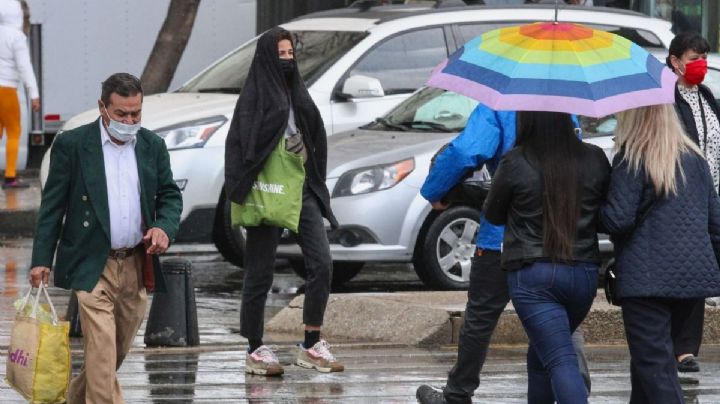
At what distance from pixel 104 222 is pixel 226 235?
5460 mm

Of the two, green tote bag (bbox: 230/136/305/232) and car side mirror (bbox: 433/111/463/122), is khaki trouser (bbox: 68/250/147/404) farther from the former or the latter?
car side mirror (bbox: 433/111/463/122)

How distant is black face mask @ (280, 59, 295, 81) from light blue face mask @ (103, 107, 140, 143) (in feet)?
5.17

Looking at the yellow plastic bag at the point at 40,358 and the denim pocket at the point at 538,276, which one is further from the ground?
the denim pocket at the point at 538,276

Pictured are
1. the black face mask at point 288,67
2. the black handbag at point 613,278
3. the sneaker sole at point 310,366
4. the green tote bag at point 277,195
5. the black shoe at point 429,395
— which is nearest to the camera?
the black handbag at point 613,278

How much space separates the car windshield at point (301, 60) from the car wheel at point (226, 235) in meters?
1.21

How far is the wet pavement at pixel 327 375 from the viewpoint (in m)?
8.05

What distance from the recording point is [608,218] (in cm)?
629

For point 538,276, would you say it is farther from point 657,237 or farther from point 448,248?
point 448,248

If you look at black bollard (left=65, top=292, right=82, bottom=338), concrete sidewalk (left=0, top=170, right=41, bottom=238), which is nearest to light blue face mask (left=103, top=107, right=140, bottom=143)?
black bollard (left=65, top=292, right=82, bottom=338)

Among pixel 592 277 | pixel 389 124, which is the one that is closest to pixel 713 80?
pixel 389 124

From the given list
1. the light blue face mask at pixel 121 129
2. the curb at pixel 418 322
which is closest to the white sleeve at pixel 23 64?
the curb at pixel 418 322

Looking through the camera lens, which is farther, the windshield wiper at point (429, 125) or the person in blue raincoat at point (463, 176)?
the windshield wiper at point (429, 125)

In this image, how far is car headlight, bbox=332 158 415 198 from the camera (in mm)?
11516

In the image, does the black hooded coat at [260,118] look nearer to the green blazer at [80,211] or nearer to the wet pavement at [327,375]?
the wet pavement at [327,375]
